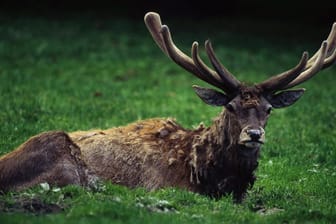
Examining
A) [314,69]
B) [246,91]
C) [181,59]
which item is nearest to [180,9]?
[181,59]

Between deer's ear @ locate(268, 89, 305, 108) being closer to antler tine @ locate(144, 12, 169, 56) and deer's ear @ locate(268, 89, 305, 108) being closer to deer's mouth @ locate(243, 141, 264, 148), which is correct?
deer's mouth @ locate(243, 141, 264, 148)

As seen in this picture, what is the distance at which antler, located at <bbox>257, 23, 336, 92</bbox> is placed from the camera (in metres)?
9.84

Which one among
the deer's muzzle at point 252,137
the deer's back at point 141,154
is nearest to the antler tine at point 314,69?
→ the deer's muzzle at point 252,137

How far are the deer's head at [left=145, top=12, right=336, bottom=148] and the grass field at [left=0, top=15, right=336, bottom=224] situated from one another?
0.93 metres

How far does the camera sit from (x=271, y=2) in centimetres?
3052

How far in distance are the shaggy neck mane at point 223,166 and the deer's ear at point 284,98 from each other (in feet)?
2.19

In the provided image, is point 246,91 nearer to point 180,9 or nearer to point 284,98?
point 284,98

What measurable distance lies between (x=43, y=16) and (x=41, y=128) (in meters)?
11.9

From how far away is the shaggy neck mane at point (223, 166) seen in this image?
966 centimetres

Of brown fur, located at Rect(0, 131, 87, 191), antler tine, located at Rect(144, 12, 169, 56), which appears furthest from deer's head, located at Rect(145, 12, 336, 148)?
brown fur, located at Rect(0, 131, 87, 191)

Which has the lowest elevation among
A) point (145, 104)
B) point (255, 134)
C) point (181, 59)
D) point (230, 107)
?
point (255, 134)

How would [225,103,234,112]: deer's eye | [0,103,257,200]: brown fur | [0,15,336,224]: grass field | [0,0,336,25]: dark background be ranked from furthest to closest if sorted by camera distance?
[0,0,336,25]: dark background → [225,103,234,112]: deer's eye → [0,103,257,200]: brown fur → [0,15,336,224]: grass field

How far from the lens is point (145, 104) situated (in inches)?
634

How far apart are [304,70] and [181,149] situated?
1974 millimetres
